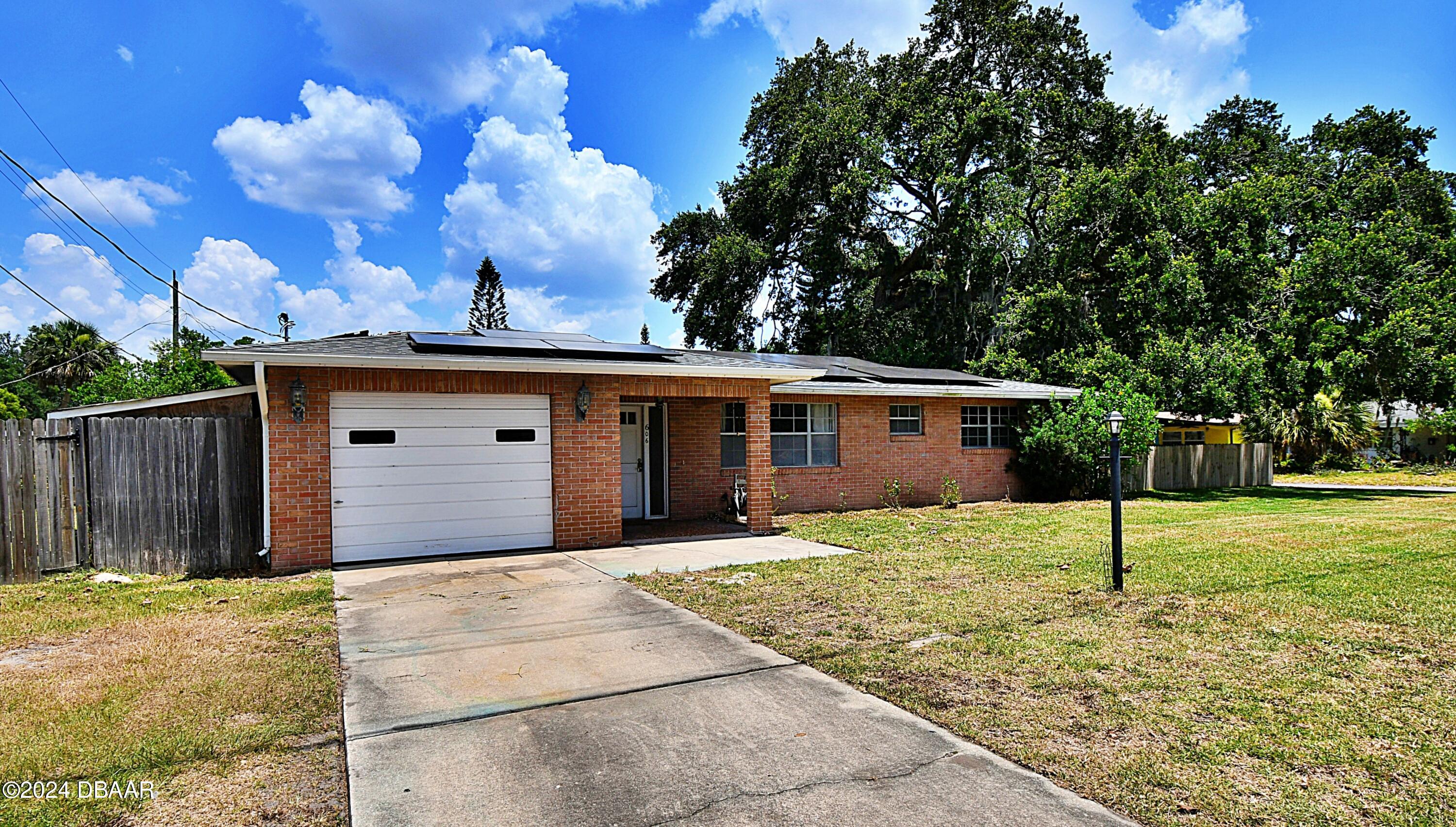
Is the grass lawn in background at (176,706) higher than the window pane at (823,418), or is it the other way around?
the window pane at (823,418)

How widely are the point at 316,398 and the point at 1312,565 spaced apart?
1177 cm

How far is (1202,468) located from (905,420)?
36.5ft

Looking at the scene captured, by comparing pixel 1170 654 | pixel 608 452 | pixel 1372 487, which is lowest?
pixel 1372 487

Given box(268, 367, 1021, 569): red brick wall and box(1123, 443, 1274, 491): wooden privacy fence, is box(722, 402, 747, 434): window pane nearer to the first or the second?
box(268, 367, 1021, 569): red brick wall

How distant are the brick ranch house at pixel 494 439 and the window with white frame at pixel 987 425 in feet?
14.5

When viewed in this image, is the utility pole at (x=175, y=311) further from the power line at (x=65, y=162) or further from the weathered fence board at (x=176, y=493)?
the weathered fence board at (x=176, y=493)

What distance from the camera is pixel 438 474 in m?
9.88

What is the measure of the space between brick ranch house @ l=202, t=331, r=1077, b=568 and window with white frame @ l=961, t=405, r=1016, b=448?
442 centimetres


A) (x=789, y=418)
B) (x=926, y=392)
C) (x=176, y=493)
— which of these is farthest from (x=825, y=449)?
(x=176, y=493)

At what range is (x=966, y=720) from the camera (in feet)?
14.0

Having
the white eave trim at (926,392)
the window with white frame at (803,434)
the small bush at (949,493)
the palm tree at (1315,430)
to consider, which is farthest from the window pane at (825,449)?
the palm tree at (1315,430)

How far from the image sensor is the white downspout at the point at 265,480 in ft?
28.7

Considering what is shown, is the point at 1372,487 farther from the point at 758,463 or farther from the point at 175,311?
the point at 175,311

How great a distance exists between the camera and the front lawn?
3506mm
